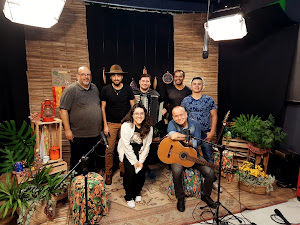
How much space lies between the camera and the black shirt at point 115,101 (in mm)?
3631

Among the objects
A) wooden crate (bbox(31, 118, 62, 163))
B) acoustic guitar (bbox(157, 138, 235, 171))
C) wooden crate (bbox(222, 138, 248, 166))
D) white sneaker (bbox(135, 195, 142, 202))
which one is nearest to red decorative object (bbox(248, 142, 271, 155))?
wooden crate (bbox(222, 138, 248, 166))

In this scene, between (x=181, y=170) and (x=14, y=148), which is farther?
(x=181, y=170)

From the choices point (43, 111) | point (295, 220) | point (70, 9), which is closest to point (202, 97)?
point (295, 220)

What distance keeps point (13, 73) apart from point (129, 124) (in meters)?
2.21

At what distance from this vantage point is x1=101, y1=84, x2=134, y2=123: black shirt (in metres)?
3.63

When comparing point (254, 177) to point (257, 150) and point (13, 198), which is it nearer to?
point (257, 150)

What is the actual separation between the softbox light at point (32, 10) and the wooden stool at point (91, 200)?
1988mm

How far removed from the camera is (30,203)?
8.00 feet

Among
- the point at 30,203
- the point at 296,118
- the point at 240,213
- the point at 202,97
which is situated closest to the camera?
the point at 30,203

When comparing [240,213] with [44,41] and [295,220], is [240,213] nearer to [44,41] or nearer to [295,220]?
[295,220]

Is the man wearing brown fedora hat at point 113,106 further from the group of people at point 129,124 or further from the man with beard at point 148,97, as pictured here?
the man with beard at point 148,97

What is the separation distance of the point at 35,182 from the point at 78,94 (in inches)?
52.5

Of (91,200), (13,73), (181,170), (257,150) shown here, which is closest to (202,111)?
(181,170)

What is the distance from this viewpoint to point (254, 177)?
3.36 m
